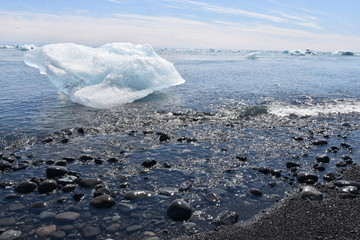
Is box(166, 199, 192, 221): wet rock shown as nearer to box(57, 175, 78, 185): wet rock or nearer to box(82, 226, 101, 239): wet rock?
box(82, 226, 101, 239): wet rock

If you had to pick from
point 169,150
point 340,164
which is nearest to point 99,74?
point 169,150

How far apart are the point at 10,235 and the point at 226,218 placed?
3.06 meters

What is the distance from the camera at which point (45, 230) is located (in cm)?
409

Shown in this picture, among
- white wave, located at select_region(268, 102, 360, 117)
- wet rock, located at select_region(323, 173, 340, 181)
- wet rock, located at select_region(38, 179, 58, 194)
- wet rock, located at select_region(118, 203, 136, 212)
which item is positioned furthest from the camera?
white wave, located at select_region(268, 102, 360, 117)

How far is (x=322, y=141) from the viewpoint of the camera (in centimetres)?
810

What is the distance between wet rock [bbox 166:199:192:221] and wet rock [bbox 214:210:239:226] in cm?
45

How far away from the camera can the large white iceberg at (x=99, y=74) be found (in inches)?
498

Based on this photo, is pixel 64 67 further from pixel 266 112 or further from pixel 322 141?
pixel 322 141

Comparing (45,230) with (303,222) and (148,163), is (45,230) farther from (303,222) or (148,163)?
(303,222)

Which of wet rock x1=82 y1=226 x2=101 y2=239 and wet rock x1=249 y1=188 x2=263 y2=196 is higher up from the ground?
wet rock x1=249 y1=188 x2=263 y2=196

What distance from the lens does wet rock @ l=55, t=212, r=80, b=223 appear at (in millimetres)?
4383

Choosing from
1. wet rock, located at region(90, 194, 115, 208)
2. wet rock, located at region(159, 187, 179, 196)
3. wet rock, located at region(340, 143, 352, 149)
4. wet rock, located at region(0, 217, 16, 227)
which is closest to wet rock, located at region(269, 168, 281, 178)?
wet rock, located at region(159, 187, 179, 196)

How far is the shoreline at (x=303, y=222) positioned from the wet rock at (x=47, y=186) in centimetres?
274

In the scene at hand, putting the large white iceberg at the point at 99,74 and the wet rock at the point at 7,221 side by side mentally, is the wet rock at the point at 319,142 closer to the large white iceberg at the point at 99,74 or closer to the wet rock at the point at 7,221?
the wet rock at the point at 7,221
